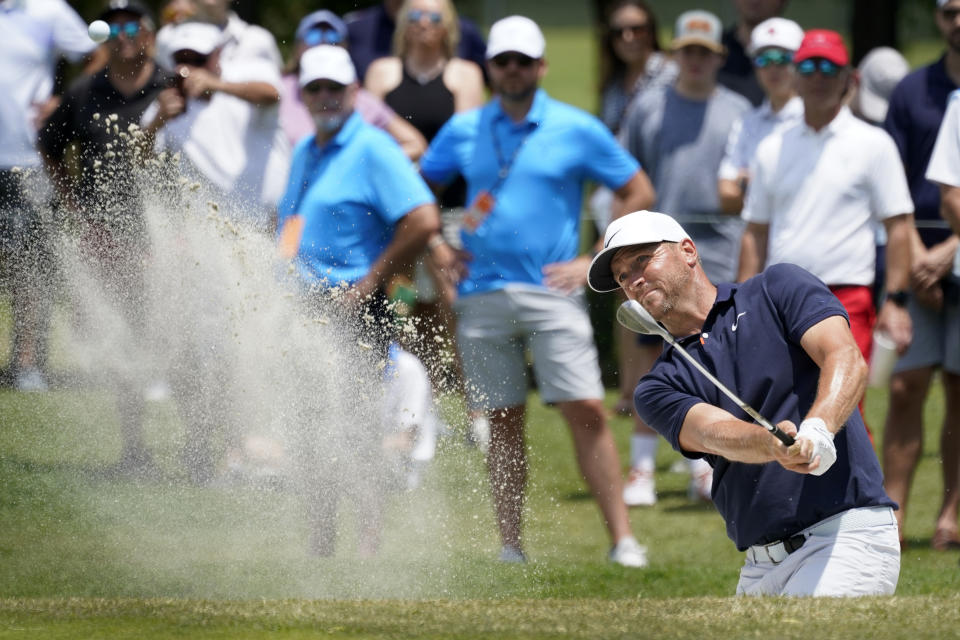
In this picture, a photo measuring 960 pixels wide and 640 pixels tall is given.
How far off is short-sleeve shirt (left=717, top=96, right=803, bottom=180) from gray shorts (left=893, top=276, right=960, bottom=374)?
165 centimetres

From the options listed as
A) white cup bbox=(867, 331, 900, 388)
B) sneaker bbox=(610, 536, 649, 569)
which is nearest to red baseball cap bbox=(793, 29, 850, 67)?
white cup bbox=(867, 331, 900, 388)

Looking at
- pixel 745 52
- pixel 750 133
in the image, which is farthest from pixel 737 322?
pixel 745 52

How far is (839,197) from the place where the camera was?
22.9 feet

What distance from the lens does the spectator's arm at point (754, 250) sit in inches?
289

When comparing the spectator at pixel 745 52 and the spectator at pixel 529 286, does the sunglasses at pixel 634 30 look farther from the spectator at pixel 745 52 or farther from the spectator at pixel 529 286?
the spectator at pixel 529 286

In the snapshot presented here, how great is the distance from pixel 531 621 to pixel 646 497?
3793 mm

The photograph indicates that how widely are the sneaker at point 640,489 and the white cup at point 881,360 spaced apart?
4.72 ft

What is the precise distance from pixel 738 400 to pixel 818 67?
3.11 m

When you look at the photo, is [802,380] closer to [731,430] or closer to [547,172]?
[731,430]

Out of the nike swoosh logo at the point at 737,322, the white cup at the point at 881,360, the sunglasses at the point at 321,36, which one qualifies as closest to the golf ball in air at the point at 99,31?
the sunglasses at the point at 321,36

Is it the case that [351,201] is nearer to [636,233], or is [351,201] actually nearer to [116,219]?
[116,219]

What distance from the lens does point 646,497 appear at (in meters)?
8.26

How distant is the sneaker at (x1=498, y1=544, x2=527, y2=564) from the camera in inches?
263

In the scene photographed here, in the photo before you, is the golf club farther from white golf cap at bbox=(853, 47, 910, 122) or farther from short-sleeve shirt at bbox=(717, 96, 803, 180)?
white golf cap at bbox=(853, 47, 910, 122)
